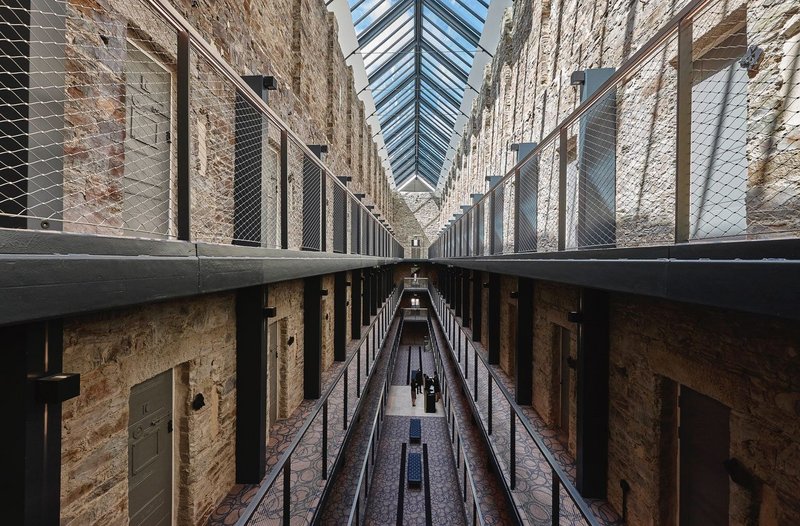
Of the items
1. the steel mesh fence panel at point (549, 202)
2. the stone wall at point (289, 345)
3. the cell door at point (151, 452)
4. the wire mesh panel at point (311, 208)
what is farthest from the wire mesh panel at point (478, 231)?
the cell door at point (151, 452)

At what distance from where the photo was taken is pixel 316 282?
666 centimetres

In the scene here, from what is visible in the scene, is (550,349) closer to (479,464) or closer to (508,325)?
(479,464)

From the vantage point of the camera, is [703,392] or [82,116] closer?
[82,116]

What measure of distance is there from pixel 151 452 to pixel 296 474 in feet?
5.93

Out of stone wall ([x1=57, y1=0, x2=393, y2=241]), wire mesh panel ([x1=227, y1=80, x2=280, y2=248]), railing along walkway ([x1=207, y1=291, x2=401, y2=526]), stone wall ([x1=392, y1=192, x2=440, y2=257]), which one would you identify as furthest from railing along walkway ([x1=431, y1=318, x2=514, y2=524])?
stone wall ([x1=392, y1=192, x2=440, y2=257])

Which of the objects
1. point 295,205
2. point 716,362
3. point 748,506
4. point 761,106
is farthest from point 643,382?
point 295,205

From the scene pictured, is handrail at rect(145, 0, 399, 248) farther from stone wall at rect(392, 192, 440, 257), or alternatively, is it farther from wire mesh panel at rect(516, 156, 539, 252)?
stone wall at rect(392, 192, 440, 257)

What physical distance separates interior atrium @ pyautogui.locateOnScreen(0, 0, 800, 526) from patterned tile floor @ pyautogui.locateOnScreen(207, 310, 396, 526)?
0.12 feet

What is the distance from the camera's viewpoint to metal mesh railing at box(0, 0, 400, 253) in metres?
1.88

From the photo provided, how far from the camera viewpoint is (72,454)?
2.23 meters

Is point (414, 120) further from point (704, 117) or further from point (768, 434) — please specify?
point (768, 434)

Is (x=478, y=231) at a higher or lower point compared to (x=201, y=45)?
lower

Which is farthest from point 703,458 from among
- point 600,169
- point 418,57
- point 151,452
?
point 418,57

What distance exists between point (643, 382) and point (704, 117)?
2335 millimetres
